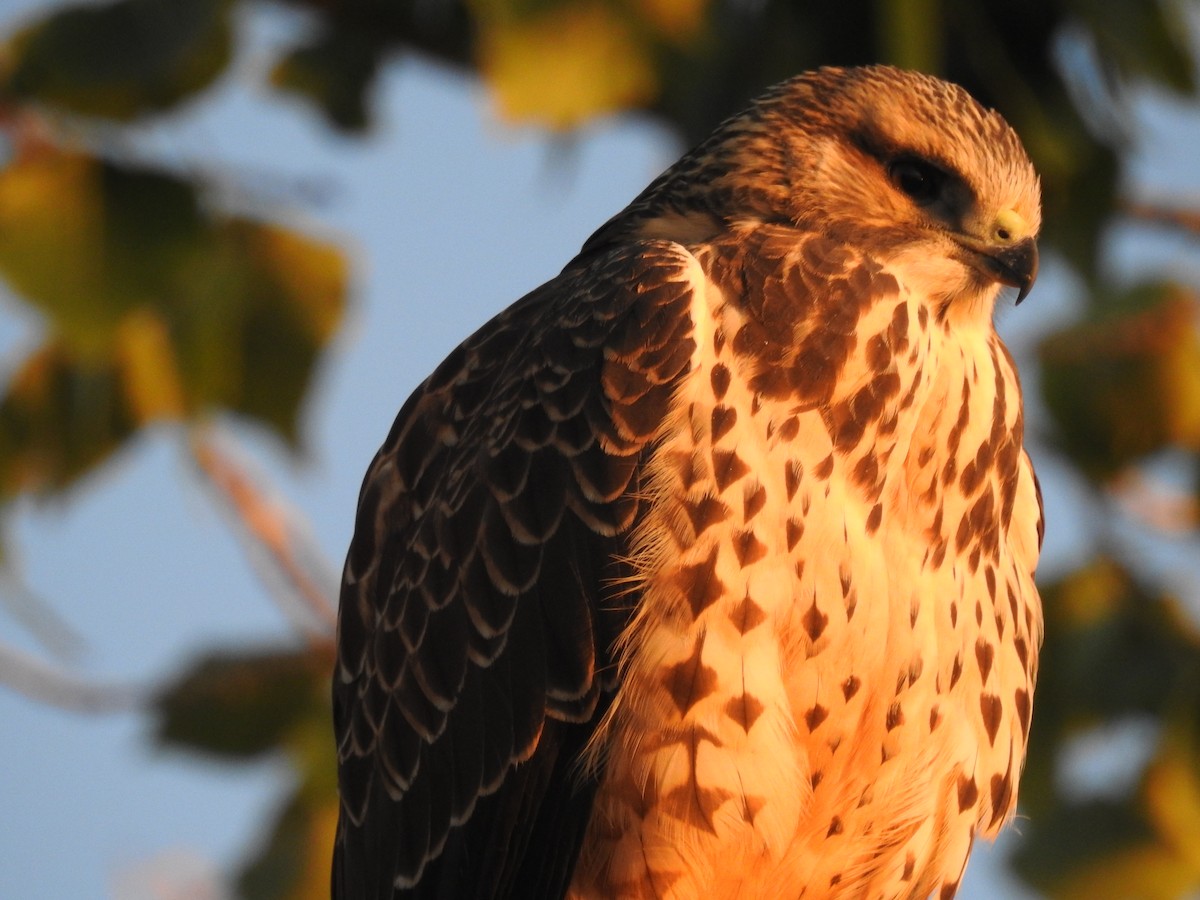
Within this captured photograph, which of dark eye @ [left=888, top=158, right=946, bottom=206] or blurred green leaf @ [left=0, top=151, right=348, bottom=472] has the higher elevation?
dark eye @ [left=888, top=158, right=946, bottom=206]

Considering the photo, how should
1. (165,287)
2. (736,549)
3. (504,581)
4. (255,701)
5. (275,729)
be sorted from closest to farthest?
(736,549), (504,581), (165,287), (255,701), (275,729)

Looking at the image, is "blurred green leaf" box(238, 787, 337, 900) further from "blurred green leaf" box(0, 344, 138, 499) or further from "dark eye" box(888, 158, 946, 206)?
"dark eye" box(888, 158, 946, 206)

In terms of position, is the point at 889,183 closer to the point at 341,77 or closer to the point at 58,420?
the point at 58,420

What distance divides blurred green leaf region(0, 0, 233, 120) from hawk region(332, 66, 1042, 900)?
3228mm

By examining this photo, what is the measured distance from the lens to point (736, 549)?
2.85m

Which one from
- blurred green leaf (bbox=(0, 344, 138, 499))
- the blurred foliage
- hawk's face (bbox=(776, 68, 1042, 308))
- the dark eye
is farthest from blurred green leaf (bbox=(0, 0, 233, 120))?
the dark eye

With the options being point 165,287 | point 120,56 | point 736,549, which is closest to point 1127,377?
point 165,287

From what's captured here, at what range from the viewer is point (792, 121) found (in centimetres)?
347

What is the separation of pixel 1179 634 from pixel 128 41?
543 centimetres

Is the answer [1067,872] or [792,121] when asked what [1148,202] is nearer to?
[1067,872]

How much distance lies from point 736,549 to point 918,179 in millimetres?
932

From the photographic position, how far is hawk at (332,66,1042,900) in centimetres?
291

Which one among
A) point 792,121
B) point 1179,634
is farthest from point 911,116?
point 1179,634

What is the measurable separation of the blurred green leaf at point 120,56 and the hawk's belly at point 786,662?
3.92 m
